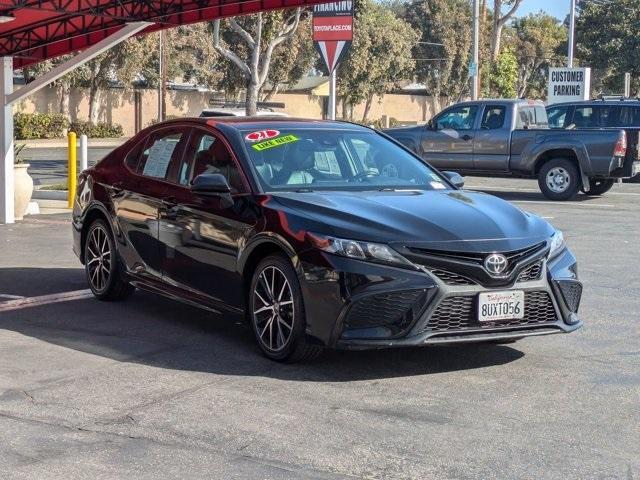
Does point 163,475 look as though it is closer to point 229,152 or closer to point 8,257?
point 229,152

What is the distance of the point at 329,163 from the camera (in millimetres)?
8219

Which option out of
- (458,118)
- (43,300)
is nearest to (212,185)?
(43,300)

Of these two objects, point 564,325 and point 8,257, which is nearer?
point 564,325

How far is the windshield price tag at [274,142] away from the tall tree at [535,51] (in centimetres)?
7334

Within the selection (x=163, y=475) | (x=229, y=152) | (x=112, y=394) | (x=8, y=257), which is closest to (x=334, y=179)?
(x=229, y=152)

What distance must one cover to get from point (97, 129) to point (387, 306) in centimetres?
4552

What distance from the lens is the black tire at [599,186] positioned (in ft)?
72.0

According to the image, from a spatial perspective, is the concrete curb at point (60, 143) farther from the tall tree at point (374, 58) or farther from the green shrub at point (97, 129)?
the tall tree at point (374, 58)

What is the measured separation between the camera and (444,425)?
5.98m

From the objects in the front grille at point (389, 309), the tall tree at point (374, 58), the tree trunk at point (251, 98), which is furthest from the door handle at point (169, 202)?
the tall tree at point (374, 58)

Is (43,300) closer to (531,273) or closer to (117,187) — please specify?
(117,187)

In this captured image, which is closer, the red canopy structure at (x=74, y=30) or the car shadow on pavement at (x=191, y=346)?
the car shadow on pavement at (x=191, y=346)

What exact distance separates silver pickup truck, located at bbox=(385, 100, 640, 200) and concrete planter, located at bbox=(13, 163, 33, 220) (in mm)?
8871

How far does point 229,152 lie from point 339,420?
8.93 ft
